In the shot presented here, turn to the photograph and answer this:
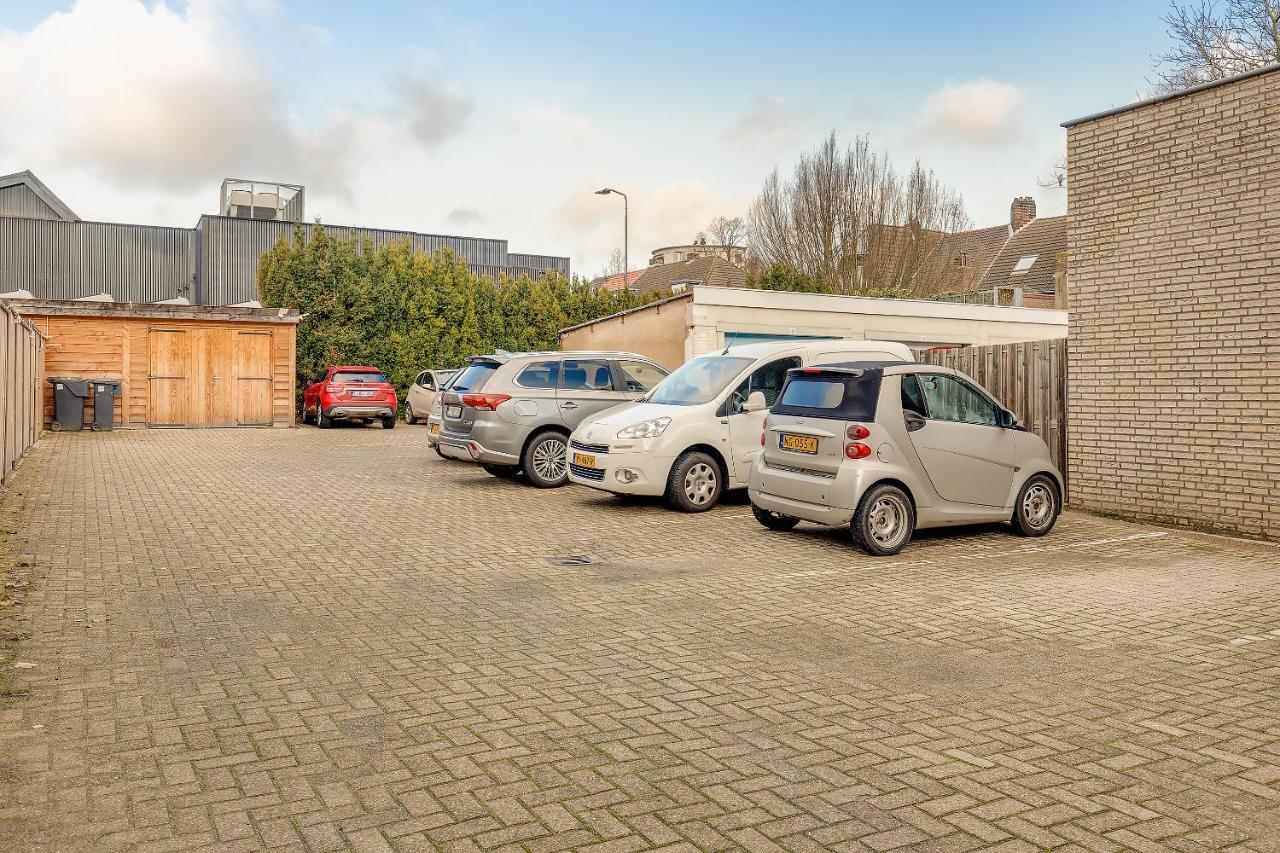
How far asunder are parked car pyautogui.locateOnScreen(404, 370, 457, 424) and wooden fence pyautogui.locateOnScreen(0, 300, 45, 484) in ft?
32.3

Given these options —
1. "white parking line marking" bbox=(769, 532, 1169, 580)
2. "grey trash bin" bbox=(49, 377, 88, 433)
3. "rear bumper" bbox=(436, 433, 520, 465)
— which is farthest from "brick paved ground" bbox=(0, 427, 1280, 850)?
"grey trash bin" bbox=(49, 377, 88, 433)

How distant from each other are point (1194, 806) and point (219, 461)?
1673 cm

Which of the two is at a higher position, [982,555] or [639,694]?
[982,555]

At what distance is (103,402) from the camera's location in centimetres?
2527

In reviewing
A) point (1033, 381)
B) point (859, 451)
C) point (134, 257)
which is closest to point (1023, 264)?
point (1033, 381)

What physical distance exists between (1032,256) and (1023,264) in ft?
1.57

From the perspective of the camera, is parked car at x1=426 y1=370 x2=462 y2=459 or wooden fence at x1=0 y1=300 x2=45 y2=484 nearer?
wooden fence at x1=0 y1=300 x2=45 y2=484

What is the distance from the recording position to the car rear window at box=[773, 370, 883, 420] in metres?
9.28

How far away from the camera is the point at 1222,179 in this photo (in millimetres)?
10562

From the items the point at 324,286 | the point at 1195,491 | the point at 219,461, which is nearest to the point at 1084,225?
the point at 1195,491

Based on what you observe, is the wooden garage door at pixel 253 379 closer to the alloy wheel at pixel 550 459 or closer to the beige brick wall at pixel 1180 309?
the alloy wheel at pixel 550 459

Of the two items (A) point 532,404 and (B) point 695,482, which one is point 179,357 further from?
(B) point 695,482

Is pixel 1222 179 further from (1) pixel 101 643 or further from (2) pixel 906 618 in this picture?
(1) pixel 101 643

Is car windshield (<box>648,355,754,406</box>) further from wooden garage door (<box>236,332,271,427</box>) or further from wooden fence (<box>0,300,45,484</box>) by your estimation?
wooden garage door (<box>236,332,271,427</box>)
